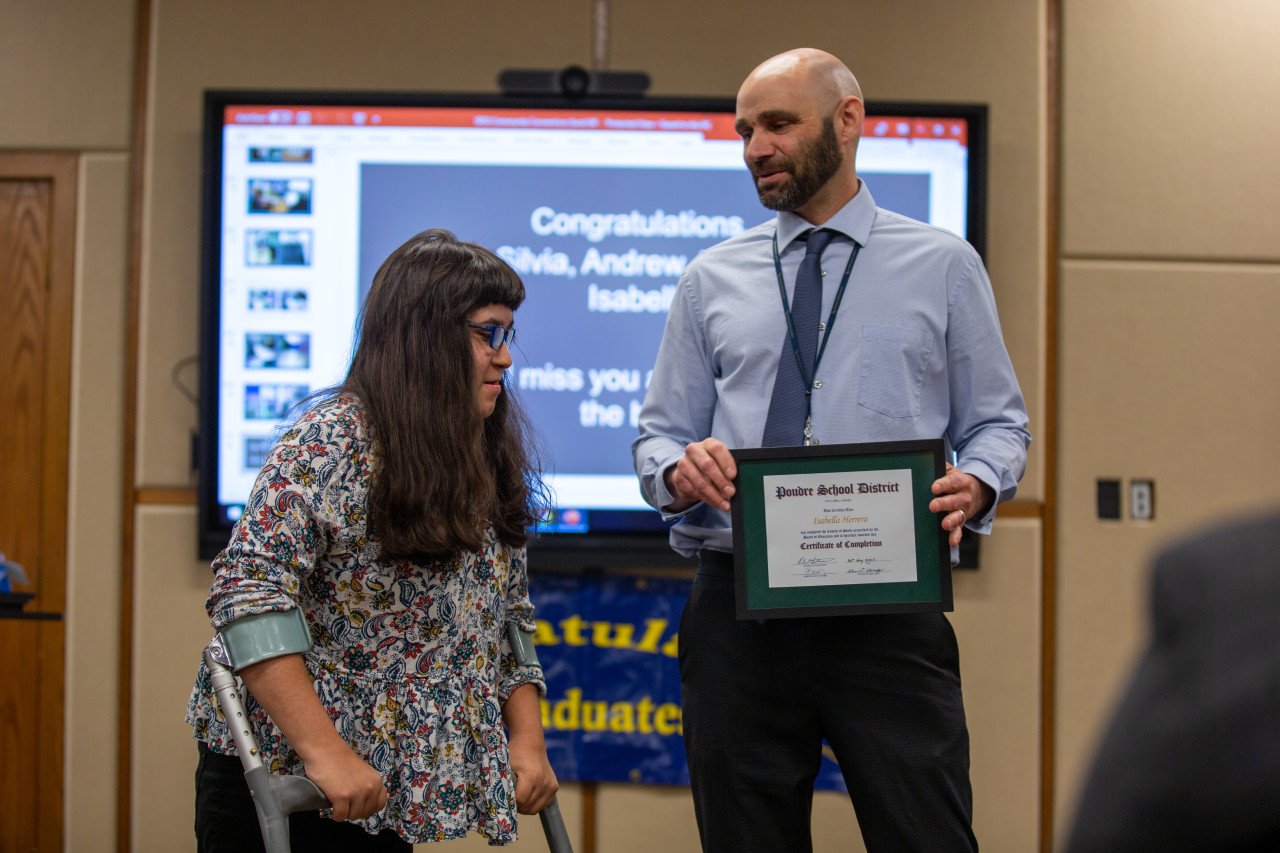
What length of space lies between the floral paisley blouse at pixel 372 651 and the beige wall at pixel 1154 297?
209 cm

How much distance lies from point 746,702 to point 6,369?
103 inches

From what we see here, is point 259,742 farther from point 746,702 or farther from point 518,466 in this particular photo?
point 746,702

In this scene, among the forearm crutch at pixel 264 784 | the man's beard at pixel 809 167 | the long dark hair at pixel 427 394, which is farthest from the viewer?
the man's beard at pixel 809 167

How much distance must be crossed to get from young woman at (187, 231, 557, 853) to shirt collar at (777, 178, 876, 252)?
0.54m

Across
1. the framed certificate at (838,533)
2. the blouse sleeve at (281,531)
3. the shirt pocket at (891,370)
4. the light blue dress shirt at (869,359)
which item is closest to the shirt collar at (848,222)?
the light blue dress shirt at (869,359)

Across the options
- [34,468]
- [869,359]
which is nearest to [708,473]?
[869,359]

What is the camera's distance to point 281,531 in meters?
1.24

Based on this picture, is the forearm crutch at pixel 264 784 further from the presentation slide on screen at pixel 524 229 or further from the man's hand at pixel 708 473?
the presentation slide on screen at pixel 524 229

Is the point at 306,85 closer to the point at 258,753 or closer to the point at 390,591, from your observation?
the point at 390,591

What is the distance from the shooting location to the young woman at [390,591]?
1.24 metres

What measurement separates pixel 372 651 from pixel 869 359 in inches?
35.0

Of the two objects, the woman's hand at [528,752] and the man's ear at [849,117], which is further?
the man's ear at [849,117]

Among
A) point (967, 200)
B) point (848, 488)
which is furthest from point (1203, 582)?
point (967, 200)

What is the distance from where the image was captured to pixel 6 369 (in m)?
2.97
